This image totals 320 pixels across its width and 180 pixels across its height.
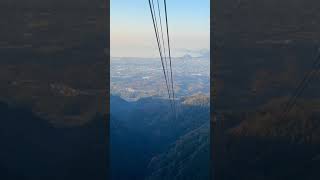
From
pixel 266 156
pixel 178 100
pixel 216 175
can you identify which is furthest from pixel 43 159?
pixel 178 100

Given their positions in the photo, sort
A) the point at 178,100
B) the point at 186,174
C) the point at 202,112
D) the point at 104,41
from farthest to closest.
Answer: the point at 178,100
the point at 202,112
the point at 186,174
the point at 104,41

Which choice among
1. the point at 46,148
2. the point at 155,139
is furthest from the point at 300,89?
the point at 155,139

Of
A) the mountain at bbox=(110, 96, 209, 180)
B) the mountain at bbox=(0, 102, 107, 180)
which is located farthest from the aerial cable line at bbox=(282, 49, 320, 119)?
the mountain at bbox=(110, 96, 209, 180)

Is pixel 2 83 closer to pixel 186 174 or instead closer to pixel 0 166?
pixel 0 166

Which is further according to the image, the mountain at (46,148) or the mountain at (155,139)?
the mountain at (155,139)

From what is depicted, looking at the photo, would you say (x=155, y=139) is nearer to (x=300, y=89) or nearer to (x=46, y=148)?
(x=46, y=148)

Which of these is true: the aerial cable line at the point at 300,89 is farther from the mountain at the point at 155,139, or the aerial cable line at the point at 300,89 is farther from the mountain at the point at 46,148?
the mountain at the point at 155,139

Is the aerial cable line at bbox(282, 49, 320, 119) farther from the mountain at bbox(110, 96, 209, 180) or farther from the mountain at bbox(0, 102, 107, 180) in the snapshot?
the mountain at bbox(110, 96, 209, 180)

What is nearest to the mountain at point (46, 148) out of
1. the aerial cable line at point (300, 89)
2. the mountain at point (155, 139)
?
the aerial cable line at point (300, 89)
